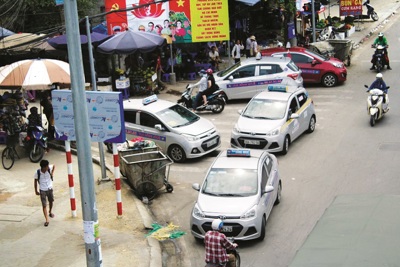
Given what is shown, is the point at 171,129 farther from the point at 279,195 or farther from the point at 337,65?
the point at 337,65

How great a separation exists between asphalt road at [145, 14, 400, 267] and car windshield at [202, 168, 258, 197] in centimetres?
103

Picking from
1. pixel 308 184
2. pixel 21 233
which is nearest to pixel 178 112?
pixel 308 184

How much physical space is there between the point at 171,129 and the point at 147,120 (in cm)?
98

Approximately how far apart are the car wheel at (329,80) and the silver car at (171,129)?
9.40 metres

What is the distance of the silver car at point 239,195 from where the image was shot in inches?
532

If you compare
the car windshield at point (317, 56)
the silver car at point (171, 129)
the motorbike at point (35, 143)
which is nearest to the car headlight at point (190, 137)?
the silver car at point (171, 129)

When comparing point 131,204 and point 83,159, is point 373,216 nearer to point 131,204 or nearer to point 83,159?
point 83,159

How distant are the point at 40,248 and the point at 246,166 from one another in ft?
15.8

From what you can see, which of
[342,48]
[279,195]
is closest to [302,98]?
[279,195]

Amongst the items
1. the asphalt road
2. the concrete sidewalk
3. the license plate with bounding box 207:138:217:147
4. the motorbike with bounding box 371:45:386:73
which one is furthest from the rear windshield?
the concrete sidewalk

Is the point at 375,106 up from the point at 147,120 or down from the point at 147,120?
down

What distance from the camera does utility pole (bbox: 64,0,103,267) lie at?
956 centimetres

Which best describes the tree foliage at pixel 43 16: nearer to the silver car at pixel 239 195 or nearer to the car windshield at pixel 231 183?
the silver car at pixel 239 195

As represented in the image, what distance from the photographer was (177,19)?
29484 mm
